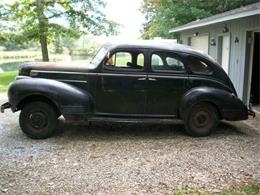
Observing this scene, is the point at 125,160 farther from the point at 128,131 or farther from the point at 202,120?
the point at 202,120

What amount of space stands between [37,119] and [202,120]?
3085 millimetres

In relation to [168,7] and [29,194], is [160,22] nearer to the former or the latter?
[168,7]

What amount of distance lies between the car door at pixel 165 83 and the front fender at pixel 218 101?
0.16 metres

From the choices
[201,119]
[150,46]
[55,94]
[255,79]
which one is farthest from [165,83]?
[255,79]

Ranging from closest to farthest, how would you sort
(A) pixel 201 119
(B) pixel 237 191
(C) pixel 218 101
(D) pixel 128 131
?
(B) pixel 237 191 → (C) pixel 218 101 → (A) pixel 201 119 → (D) pixel 128 131

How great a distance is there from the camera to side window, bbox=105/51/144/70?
6941 mm

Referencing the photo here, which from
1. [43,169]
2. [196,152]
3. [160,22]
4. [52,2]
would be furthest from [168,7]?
[43,169]

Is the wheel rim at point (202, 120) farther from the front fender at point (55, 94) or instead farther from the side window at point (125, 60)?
the front fender at point (55, 94)

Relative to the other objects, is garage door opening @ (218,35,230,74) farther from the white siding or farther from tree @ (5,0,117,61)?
tree @ (5,0,117,61)

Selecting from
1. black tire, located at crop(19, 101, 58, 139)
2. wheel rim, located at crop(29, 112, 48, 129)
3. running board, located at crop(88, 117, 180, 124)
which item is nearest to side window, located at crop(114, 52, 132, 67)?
running board, located at crop(88, 117, 180, 124)

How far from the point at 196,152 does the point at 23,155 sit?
2.77 meters

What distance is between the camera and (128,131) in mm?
7461

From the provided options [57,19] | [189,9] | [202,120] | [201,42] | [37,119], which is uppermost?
[189,9]

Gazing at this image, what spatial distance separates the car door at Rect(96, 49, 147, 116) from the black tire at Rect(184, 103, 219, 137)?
0.94 metres
